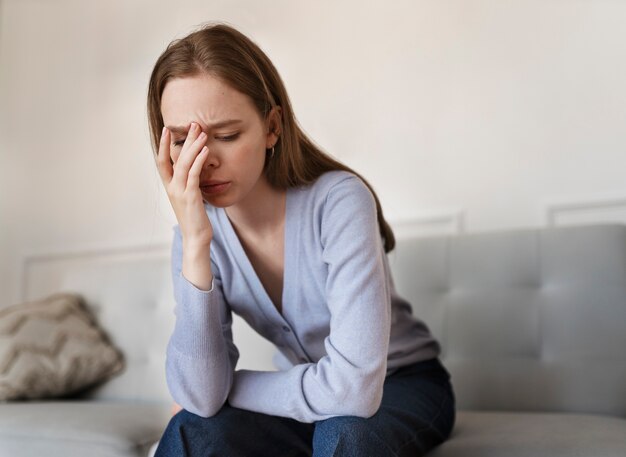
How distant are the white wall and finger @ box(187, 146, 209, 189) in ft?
3.45

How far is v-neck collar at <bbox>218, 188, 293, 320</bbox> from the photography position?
124 centimetres

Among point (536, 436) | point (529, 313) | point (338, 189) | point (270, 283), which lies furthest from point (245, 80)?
point (529, 313)

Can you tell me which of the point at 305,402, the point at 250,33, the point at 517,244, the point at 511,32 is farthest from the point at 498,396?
the point at 250,33

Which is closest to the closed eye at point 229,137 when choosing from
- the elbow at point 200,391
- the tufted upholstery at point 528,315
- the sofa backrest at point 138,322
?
the elbow at point 200,391

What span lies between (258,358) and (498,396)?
24.7 inches

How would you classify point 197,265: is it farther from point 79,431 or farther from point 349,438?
point 79,431

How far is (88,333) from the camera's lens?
208 centimetres

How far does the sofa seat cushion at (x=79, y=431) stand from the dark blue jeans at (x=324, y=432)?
39 cm

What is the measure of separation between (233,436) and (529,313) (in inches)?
33.1

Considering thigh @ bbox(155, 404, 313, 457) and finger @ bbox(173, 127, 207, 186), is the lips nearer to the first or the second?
finger @ bbox(173, 127, 207, 186)

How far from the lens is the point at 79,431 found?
58.8 inches

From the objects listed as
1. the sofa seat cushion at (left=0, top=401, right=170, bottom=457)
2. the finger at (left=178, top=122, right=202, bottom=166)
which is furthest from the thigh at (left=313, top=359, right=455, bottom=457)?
the sofa seat cushion at (left=0, top=401, right=170, bottom=457)

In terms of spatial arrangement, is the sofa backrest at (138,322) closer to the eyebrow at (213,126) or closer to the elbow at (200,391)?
the elbow at (200,391)

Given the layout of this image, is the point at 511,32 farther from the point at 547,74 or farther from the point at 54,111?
the point at 54,111
